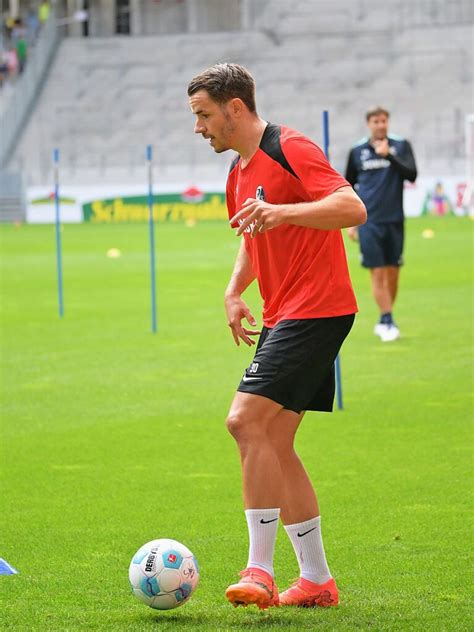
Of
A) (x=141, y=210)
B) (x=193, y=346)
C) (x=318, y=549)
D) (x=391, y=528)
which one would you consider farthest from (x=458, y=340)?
(x=141, y=210)

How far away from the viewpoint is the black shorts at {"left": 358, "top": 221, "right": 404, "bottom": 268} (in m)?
14.4

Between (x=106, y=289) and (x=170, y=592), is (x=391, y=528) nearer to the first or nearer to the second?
(x=170, y=592)

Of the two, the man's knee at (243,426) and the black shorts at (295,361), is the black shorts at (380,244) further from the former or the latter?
the man's knee at (243,426)

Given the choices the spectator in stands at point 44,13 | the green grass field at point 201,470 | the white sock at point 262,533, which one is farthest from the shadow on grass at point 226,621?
the spectator in stands at point 44,13

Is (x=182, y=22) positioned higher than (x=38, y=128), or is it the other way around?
(x=182, y=22)

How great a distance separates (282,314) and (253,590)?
3.58 ft

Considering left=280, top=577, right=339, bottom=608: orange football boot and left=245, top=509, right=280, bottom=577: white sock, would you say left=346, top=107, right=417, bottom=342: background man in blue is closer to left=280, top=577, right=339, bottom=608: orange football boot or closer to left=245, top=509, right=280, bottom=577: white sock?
left=280, top=577, right=339, bottom=608: orange football boot

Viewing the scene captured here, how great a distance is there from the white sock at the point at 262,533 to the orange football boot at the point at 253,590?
4cm

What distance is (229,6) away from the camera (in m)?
59.8

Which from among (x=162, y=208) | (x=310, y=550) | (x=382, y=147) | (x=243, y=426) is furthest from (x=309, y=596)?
(x=162, y=208)

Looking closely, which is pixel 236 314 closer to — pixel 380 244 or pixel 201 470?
pixel 201 470

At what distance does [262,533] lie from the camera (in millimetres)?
5266

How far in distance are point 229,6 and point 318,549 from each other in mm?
56254

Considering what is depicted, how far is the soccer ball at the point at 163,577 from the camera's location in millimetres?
5305
